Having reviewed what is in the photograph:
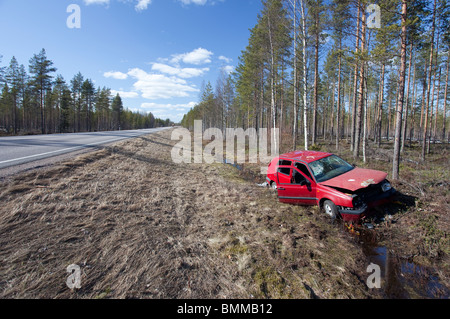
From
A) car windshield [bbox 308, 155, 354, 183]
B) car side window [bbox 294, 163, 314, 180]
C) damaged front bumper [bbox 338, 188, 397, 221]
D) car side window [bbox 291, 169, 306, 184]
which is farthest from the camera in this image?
car side window [bbox 291, 169, 306, 184]

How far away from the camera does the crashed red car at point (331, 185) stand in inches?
184

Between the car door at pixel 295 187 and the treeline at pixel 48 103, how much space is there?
3627 cm

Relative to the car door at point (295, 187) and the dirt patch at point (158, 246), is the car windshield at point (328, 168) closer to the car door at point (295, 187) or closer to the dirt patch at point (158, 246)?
the car door at point (295, 187)

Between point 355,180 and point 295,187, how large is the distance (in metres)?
1.63

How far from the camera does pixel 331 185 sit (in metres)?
5.14

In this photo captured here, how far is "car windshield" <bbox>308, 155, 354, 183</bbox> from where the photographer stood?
569 cm

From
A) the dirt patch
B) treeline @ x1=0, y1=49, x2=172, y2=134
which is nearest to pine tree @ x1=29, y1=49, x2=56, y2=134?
treeline @ x1=0, y1=49, x2=172, y2=134

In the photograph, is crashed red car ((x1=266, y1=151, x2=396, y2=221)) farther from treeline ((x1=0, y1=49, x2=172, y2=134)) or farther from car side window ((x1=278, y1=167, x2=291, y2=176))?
treeline ((x1=0, y1=49, x2=172, y2=134))

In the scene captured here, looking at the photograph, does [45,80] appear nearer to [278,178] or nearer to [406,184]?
[278,178]

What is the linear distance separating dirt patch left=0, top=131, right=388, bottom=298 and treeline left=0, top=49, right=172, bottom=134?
33029mm

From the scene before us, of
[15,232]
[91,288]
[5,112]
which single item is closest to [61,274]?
[91,288]

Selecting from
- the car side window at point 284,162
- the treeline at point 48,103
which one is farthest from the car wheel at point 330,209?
the treeline at point 48,103

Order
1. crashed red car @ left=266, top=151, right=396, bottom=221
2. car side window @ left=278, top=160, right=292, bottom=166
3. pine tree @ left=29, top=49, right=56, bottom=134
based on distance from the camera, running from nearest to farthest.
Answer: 1. crashed red car @ left=266, top=151, right=396, bottom=221
2. car side window @ left=278, top=160, right=292, bottom=166
3. pine tree @ left=29, top=49, right=56, bottom=134
